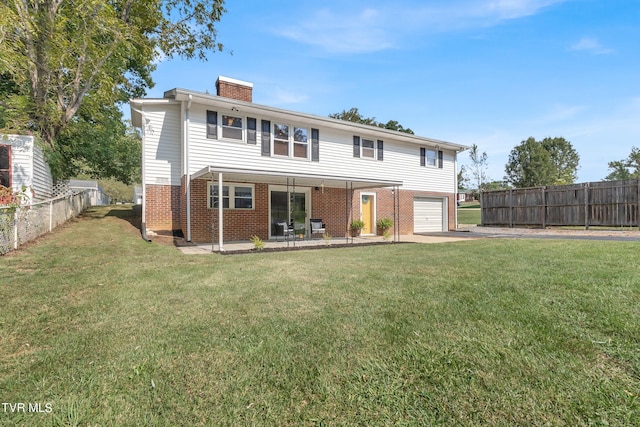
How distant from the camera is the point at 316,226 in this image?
43.0 ft

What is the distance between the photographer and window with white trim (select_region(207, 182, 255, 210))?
11.5m

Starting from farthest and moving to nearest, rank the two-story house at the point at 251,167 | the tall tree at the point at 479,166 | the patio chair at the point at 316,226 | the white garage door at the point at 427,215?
the tall tree at the point at 479,166, the white garage door at the point at 427,215, the patio chair at the point at 316,226, the two-story house at the point at 251,167

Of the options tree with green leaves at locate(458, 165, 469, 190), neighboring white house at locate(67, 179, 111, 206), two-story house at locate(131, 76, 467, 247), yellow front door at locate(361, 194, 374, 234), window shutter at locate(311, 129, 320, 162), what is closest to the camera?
two-story house at locate(131, 76, 467, 247)

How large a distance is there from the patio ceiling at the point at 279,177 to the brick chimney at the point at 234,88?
3633mm

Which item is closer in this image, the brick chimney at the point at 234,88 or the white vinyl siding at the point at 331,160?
the white vinyl siding at the point at 331,160

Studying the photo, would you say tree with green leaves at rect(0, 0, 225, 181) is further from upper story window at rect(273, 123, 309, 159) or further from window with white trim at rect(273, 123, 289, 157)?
upper story window at rect(273, 123, 309, 159)

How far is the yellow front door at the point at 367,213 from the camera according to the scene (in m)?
15.3

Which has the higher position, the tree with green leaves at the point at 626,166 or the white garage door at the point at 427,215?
the tree with green leaves at the point at 626,166

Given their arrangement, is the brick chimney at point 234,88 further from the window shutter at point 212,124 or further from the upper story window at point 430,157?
the upper story window at point 430,157

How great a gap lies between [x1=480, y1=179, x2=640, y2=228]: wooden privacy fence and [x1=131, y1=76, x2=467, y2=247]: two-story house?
7445mm

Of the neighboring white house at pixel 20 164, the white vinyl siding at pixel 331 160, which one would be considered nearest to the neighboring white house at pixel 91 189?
the neighboring white house at pixel 20 164

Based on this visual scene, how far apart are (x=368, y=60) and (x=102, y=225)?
1190cm

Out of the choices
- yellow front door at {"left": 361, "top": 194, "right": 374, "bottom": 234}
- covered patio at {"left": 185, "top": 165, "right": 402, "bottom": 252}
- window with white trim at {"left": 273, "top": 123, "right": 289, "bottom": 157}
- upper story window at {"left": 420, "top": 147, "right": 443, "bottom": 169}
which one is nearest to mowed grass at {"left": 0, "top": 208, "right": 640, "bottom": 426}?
covered patio at {"left": 185, "top": 165, "right": 402, "bottom": 252}

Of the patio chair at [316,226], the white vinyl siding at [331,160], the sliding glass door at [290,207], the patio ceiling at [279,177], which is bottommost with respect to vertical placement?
the patio chair at [316,226]
